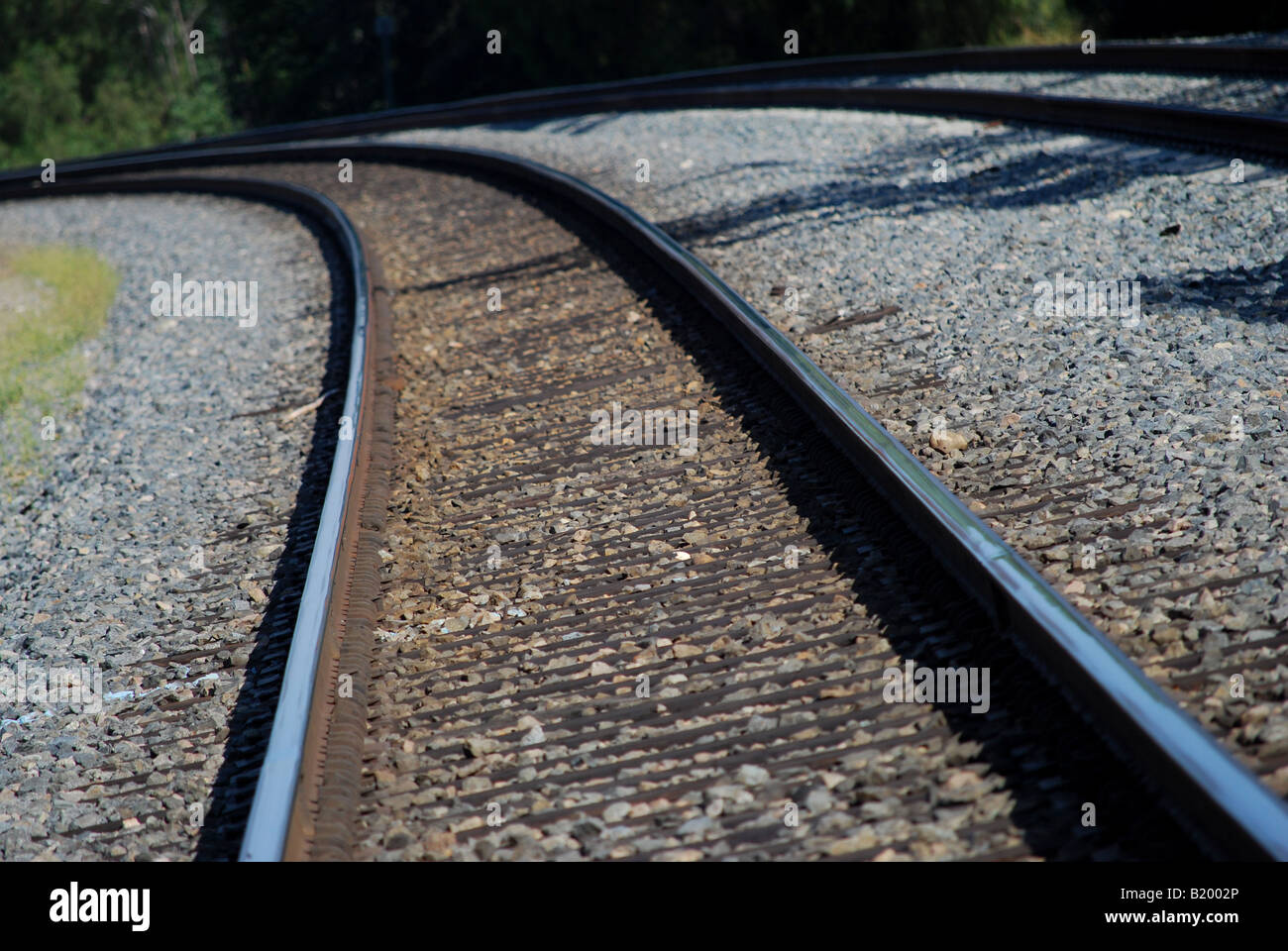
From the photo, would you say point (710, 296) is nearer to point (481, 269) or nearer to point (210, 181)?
point (481, 269)

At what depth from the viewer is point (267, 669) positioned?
3754 mm

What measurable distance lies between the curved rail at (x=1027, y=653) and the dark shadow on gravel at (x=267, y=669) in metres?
0.25

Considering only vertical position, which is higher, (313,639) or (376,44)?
(376,44)

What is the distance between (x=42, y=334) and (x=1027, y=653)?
374 inches

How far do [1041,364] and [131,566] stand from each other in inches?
160

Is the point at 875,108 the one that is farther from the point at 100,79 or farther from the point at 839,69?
the point at 100,79

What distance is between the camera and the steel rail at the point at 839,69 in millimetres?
11469

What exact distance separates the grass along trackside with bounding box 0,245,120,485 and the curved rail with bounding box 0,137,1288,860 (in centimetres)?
353

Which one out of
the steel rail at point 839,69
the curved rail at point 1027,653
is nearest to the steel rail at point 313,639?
the curved rail at point 1027,653

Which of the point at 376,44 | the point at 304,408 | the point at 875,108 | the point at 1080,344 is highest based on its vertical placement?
the point at 376,44

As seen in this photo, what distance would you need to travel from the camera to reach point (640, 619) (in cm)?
359

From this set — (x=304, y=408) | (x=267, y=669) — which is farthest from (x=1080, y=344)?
(x=304, y=408)
